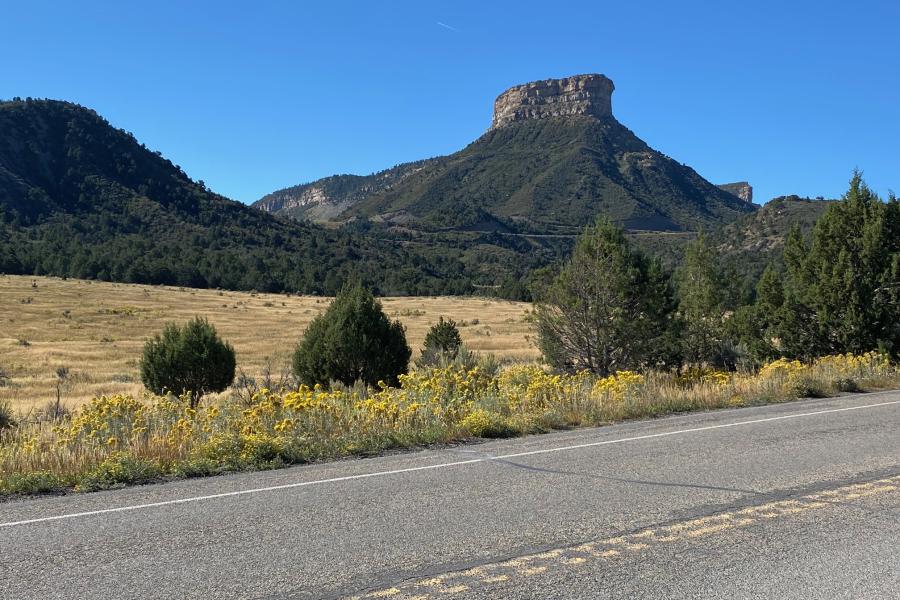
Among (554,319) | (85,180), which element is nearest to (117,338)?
(554,319)

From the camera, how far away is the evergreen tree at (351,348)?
60.9 feet

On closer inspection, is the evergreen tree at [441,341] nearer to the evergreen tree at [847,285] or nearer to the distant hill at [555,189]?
the evergreen tree at [847,285]

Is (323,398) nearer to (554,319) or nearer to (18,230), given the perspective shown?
(554,319)

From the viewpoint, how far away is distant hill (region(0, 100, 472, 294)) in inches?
3600

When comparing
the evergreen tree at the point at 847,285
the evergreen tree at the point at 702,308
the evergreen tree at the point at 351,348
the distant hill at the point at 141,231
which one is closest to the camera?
the evergreen tree at the point at 351,348

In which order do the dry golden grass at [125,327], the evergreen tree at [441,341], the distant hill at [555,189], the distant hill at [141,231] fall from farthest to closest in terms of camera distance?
the distant hill at [555,189]
the distant hill at [141,231]
the dry golden grass at [125,327]
the evergreen tree at [441,341]

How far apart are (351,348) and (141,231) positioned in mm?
108770

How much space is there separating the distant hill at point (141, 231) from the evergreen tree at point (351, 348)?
75.0 meters

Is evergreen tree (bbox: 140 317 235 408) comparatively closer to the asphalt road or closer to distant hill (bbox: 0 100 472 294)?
the asphalt road

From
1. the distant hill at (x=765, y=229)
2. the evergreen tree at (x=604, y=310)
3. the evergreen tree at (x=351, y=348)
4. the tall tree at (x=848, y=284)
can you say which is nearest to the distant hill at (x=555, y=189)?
the distant hill at (x=765, y=229)

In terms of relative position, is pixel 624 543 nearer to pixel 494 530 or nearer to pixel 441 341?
pixel 494 530

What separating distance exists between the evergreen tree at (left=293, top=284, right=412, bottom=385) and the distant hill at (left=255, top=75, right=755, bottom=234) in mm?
125295

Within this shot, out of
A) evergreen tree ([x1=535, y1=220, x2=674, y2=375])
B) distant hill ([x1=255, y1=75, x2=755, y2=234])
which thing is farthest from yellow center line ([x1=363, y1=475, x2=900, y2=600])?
distant hill ([x1=255, y1=75, x2=755, y2=234])

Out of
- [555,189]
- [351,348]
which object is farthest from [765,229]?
[351,348]
